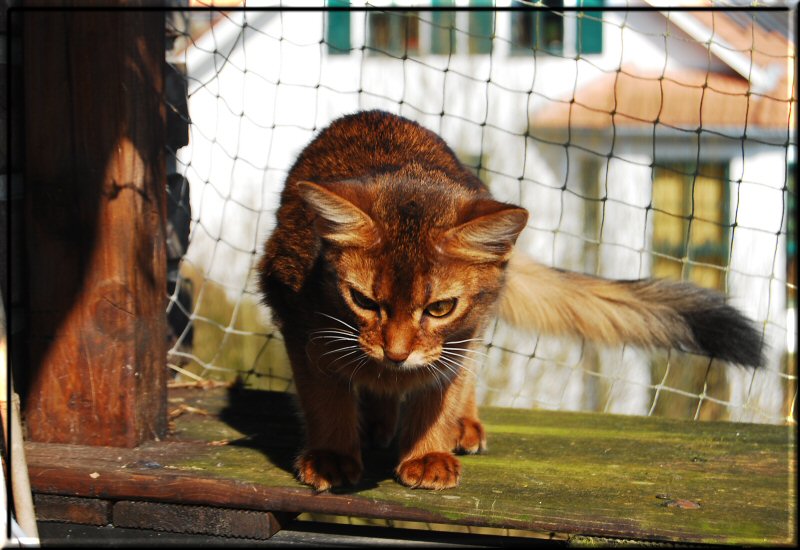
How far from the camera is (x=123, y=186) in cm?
300

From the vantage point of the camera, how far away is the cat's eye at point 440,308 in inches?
103

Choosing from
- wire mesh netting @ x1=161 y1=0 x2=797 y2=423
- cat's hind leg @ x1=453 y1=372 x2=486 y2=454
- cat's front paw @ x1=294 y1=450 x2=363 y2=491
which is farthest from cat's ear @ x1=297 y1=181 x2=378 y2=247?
wire mesh netting @ x1=161 y1=0 x2=797 y2=423

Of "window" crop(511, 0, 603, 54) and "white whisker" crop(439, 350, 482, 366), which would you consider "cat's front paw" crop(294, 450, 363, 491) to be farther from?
"window" crop(511, 0, 603, 54)

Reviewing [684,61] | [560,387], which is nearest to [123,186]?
[560,387]

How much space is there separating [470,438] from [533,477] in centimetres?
30

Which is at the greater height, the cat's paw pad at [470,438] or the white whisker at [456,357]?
the white whisker at [456,357]

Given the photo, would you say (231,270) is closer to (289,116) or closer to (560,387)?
(560,387)

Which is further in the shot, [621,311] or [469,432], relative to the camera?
[621,311]

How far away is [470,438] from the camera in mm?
3205

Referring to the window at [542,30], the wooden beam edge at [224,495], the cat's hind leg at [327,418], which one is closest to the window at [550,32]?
the window at [542,30]

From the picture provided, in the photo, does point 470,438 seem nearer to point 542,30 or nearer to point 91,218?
point 91,218

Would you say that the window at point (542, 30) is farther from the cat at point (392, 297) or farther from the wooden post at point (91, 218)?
the wooden post at point (91, 218)

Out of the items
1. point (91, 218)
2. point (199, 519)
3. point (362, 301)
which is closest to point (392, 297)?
point (362, 301)

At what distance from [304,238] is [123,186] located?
0.60m
